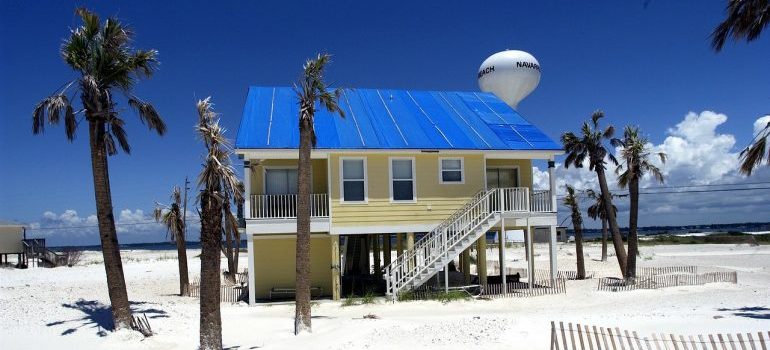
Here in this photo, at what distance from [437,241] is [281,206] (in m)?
6.10

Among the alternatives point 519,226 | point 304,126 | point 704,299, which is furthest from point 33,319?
point 704,299

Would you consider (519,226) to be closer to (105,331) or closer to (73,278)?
(105,331)

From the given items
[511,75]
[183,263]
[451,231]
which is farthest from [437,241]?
[511,75]

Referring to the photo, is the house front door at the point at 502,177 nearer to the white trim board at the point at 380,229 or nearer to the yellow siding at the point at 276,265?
the white trim board at the point at 380,229

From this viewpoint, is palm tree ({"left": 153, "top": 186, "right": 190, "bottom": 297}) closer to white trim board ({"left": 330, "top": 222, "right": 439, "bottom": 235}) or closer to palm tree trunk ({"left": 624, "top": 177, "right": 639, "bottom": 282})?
white trim board ({"left": 330, "top": 222, "right": 439, "bottom": 235})

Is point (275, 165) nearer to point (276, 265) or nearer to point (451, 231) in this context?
point (276, 265)

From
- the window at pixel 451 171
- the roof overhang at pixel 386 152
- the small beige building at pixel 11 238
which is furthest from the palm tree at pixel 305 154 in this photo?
the small beige building at pixel 11 238

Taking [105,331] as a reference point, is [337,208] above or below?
above

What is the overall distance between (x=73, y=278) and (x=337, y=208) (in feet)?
84.8

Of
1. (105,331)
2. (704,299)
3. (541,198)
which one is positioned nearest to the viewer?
(105,331)

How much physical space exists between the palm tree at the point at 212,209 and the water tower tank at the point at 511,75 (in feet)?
81.0

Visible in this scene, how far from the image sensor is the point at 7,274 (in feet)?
143

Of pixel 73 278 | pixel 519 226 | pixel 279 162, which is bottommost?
pixel 73 278

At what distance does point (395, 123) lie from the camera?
89.9ft
